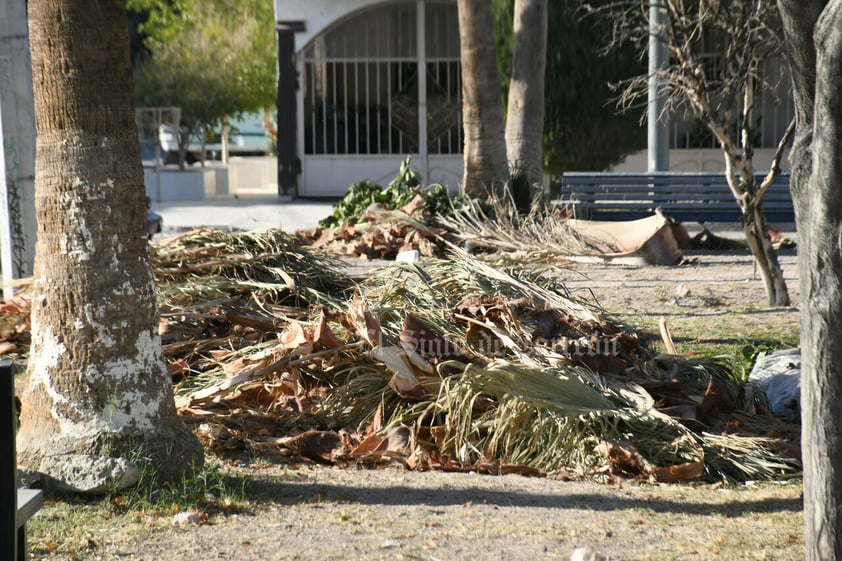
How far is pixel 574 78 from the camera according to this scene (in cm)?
1753

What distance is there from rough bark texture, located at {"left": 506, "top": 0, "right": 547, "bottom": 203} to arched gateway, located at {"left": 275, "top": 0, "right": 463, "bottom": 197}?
19.8 ft

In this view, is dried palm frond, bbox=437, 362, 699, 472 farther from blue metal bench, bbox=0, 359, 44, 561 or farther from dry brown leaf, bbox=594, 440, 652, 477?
blue metal bench, bbox=0, 359, 44, 561

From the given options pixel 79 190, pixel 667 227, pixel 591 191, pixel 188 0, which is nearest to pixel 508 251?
pixel 667 227

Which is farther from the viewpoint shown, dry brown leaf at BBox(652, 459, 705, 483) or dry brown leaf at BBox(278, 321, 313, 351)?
dry brown leaf at BBox(278, 321, 313, 351)

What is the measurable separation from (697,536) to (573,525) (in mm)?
471

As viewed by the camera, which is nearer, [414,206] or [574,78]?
[414,206]

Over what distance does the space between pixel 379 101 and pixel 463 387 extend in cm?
1657

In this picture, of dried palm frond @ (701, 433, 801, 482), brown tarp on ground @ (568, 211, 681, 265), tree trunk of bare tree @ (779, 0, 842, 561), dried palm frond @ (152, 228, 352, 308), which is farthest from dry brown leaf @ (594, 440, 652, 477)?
brown tarp on ground @ (568, 211, 681, 265)

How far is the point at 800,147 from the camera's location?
327cm

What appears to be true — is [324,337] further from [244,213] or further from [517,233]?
[244,213]

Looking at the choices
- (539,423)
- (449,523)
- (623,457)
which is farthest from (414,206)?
(449,523)

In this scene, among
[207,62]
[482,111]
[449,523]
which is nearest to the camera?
[449,523]

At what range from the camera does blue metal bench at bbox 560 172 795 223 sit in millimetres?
13727

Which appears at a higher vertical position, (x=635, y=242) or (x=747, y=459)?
(x=635, y=242)
